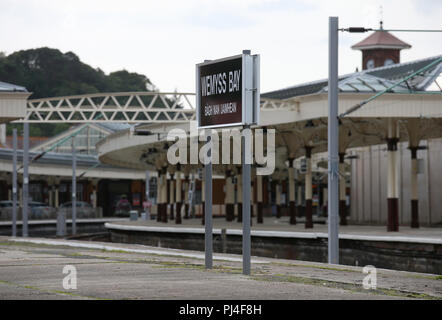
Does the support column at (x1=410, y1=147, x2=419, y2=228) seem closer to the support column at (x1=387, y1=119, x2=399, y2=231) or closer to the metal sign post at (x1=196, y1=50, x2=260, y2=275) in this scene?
the support column at (x1=387, y1=119, x2=399, y2=231)

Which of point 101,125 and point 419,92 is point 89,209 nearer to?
point 101,125

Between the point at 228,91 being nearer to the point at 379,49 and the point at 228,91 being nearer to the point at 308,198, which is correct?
the point at 308,198

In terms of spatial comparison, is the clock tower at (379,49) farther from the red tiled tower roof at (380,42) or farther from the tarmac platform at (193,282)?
the tarmac platform at (193,282)

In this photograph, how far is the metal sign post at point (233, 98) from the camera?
47.8ft

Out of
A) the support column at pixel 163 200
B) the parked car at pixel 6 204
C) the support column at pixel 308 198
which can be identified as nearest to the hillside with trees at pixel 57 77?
the parked car at pixel 6 204

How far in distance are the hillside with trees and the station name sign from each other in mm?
131619

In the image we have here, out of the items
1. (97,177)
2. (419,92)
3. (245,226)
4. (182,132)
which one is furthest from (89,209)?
(245,226)

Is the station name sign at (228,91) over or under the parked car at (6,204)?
over

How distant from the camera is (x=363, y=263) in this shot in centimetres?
3578

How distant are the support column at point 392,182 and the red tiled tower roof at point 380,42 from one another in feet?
259

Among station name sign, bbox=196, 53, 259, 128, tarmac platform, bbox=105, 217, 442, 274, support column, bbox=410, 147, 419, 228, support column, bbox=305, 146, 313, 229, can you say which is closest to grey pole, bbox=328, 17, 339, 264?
tarmac platform, bbox=105, 217, 442, 274

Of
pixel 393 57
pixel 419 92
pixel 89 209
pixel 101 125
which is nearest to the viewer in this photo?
pixel 419 92

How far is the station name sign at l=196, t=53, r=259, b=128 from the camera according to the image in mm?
14555
